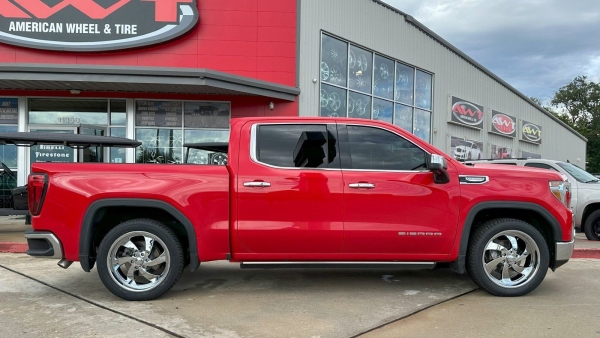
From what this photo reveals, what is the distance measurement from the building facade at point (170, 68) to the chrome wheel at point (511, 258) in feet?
26.7

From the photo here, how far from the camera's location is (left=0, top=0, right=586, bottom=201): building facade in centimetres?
1149

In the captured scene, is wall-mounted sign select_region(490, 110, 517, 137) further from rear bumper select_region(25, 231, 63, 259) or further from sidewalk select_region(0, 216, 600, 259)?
rear bumper select_region(25, 231, 63, 259)

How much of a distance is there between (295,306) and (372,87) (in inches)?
470

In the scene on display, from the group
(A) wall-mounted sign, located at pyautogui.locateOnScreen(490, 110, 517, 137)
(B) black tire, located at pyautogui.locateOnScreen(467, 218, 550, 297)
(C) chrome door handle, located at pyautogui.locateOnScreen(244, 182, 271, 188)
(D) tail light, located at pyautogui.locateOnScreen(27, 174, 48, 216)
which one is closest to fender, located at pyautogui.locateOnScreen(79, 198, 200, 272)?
(D) tail light, located at pyautogui.locateOnScreen(27, 174, 48, 216)

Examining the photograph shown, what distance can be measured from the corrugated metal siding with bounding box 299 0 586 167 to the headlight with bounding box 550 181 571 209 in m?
8.62

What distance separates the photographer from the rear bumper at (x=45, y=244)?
4398 millimetres

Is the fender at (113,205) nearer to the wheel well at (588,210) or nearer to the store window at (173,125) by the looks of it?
the wheel well at (588,210)

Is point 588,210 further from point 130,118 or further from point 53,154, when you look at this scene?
point 53,154

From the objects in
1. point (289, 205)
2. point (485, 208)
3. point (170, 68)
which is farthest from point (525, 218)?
point (170, 68)

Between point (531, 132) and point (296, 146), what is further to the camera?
point (531, 132)

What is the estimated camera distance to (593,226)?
8.96 meters

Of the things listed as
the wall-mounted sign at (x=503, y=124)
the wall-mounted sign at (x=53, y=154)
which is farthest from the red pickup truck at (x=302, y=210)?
the wall-mounted sign at (x=503, y=124)

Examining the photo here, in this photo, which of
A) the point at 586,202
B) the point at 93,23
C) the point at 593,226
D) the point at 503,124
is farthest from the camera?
the point at 503,124

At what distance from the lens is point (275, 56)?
1247cm
